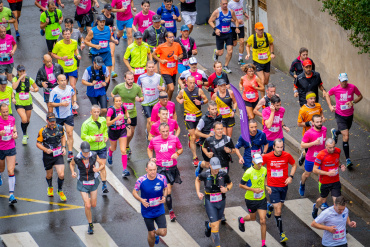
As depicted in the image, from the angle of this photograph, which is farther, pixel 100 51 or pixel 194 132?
pixel 100 51

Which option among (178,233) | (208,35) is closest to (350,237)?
(178,233)

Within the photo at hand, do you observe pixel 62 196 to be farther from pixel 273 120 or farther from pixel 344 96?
pixel 344 96

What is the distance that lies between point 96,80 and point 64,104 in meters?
1.43

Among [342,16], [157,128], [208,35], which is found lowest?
[208,35]

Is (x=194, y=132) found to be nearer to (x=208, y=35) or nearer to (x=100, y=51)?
(x=100, y=51)

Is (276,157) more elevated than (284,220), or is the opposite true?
(276,157)

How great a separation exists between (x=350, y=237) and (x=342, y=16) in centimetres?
440

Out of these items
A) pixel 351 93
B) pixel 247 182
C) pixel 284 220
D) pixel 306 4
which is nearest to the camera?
pixel 247 182

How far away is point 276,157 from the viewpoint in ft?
47.0

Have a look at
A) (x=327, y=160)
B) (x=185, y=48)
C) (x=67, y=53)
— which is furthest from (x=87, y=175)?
(x=185, y=48)

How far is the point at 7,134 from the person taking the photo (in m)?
15.9

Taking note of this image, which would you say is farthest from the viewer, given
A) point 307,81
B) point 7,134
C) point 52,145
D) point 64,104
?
point 307,81

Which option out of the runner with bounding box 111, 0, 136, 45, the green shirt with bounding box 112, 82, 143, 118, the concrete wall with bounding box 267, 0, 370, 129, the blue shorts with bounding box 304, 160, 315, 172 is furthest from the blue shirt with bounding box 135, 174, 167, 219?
the runner with bounding box 111, 0, 136, 45

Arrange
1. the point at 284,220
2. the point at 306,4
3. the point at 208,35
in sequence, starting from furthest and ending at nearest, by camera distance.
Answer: the point at 208,35, the point at 306,4, the point at 284,220
